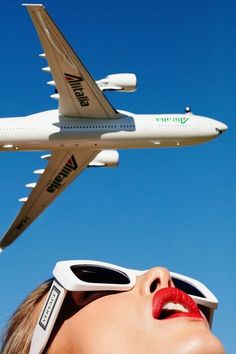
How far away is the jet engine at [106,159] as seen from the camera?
49156 mm

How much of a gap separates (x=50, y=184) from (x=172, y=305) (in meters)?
47.1

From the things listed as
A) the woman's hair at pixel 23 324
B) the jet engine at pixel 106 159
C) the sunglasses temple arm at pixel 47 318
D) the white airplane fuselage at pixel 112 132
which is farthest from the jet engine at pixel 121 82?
the sunglasses temple arm at pixel 47 318

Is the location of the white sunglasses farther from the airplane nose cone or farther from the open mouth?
the airplane nose cone

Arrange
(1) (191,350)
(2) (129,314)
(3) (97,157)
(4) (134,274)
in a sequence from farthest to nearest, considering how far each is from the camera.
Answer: (3) (97,157) → (4) (134,274) → (2) (129,314) → (1) (191,350)

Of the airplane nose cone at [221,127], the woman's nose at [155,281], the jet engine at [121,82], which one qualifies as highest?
the jet engine at [121,82]

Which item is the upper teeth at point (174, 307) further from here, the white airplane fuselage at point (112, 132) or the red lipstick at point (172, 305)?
the white airplane fuselage at point (112, 132)

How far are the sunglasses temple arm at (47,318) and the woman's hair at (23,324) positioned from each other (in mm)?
263

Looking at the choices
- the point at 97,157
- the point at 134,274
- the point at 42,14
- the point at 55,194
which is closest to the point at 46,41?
the point at 42,14

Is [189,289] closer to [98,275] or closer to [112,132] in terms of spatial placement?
[98,275]

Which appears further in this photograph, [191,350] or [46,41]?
[46,41]

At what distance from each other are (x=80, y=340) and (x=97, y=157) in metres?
45.0

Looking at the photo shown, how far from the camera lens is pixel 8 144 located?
139 feet

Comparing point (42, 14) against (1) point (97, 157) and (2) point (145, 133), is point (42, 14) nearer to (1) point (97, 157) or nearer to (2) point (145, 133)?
(2) point (145, 133)

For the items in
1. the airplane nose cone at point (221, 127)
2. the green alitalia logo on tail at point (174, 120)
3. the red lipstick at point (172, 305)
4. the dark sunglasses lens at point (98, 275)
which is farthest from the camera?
the airplane nose cone at point (221, 127)
